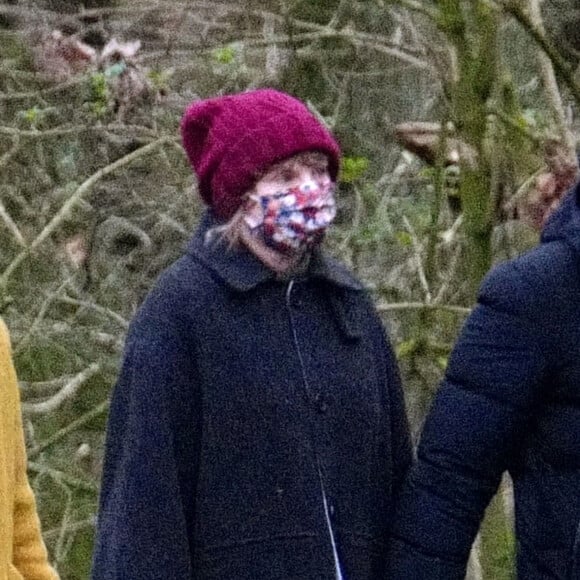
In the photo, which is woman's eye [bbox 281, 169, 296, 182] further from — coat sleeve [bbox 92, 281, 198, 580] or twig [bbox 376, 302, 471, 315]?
twig [bbox 376, 302, 471, 315]

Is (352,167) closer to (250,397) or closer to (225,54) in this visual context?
(225,54)

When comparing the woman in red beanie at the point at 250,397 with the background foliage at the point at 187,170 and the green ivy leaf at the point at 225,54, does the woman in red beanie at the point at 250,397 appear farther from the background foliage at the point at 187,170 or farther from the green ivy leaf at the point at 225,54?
the green ivy leaf at the point at 225,54

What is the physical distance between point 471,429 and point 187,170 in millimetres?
2442

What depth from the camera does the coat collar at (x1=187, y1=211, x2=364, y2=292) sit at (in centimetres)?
253

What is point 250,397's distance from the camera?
2.50m

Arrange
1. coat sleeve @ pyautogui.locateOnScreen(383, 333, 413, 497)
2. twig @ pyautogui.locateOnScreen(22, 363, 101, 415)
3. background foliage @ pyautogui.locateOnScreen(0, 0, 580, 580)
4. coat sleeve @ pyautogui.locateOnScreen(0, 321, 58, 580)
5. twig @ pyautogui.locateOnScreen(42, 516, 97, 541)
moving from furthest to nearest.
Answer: twig @ pyautogui.locateOnScreen(42, 516, 97, 541)
twig @ pyautogui.locateOnScreen(22, 363, 101, 415)
background foliage @ pyautogui.locateOnScreen(0, 0, 580, 580)
coat sleeve @ pyautogui.locateOnScreen(383, 333, 413, 497)
coat sleeve @ pyautogui.locateOnScreen(0, 321, 58, 580)

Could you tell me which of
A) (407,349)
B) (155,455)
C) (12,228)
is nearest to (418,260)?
(407,349)

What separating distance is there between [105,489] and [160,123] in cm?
212

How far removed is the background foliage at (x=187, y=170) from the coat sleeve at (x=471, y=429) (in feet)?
3.65

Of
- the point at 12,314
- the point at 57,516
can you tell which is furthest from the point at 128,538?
the point at 57,516

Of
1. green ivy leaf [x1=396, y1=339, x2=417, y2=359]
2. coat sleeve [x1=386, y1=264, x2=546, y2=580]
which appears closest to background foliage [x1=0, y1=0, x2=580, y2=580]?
green ivy leaf [x1=396, y1=339, x2=417, y2=359]

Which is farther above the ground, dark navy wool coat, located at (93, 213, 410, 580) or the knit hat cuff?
the knit hat cuff

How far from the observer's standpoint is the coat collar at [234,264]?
99.5 inches

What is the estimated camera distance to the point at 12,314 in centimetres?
455
